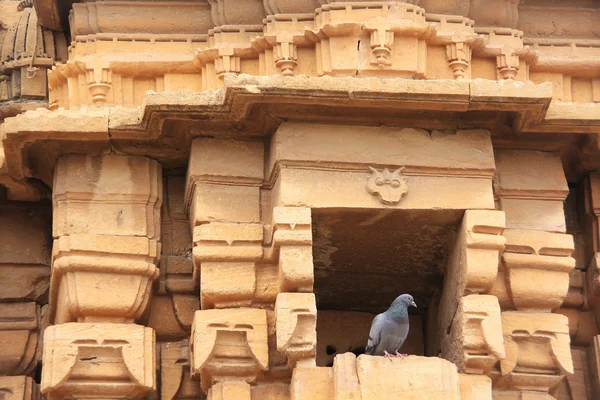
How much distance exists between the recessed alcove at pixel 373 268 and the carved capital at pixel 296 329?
2.18ft

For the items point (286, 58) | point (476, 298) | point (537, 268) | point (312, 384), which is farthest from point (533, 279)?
point (286, 58)

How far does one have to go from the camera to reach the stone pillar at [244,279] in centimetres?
1185

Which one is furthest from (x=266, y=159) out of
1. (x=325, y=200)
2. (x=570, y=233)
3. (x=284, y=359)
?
(x=570, y=233)

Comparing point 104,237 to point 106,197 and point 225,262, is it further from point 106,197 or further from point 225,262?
point 225,262

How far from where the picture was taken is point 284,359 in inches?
472

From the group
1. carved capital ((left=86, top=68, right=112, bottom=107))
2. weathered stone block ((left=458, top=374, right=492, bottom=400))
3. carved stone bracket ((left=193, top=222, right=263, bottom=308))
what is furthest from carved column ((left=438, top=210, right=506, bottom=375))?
carved capital ((left=86, top=68, right=112, bottom=107))

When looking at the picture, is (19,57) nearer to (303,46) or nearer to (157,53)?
(157,53)

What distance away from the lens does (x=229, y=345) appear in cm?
1199

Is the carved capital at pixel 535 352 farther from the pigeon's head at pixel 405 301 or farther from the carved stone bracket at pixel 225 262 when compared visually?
the carved stone bracket at pixel 225 262

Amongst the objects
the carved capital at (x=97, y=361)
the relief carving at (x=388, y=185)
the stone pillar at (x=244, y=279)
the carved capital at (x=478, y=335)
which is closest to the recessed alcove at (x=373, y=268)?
the relief carving at (x=388, y=185)

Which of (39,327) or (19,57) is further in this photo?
(19,57)

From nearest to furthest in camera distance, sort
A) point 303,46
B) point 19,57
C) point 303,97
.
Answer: point 303,97 → point 303,46 → point 19,57

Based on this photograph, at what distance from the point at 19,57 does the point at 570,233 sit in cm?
433

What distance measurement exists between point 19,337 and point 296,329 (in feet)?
7.28
